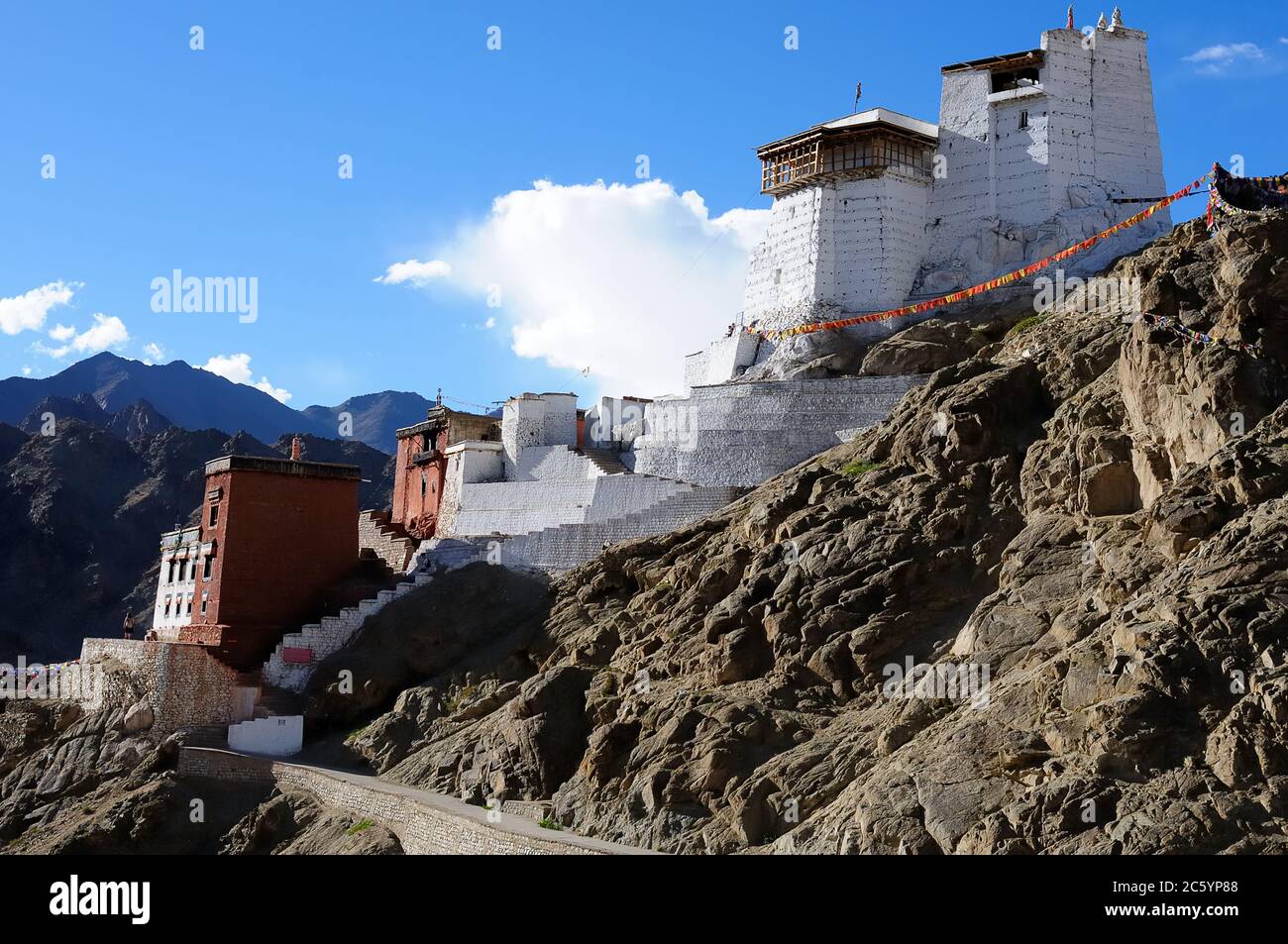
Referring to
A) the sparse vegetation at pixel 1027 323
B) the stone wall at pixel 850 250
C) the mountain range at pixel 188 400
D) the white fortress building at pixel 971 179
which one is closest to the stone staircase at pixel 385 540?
the stone wall at pixel 850 250

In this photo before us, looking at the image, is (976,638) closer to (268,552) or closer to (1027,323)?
(1027,323)

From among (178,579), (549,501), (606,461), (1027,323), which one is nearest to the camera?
(1027,323)

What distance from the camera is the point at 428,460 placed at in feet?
147

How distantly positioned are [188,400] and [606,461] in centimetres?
7526

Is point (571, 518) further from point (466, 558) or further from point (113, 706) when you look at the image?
point (113, 706)

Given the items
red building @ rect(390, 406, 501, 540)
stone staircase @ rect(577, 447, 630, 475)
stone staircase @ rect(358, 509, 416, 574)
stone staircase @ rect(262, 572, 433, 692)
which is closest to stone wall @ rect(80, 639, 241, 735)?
stone staircase @ rect(262, 572, 433, 692)

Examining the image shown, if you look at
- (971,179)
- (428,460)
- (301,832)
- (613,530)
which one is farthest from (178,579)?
(971,179)

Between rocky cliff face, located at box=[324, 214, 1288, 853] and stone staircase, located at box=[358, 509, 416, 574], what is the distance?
922cm

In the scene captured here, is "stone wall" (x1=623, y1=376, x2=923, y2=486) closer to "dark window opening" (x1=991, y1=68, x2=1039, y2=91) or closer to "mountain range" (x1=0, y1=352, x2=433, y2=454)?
"dark window opening" (x1=991, y1=68, x2=1039, y2=91)

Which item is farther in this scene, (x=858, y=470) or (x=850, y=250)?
(x=850, y=250)

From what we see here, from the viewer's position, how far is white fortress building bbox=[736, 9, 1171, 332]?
38938 millimetres

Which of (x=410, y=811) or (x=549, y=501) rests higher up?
(x=549, y=501)

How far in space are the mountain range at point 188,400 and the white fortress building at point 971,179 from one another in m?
68.7

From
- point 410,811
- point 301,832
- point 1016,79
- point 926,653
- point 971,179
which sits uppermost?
point 1016,79
